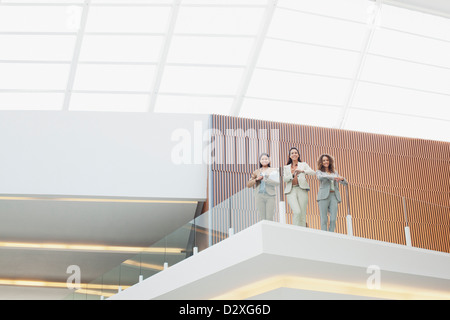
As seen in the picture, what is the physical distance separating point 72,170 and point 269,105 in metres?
9.07

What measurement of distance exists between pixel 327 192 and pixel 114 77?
41.2 feet

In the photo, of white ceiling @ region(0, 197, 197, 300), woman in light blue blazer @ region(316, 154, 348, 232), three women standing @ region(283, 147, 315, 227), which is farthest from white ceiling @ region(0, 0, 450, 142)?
three women standing @ region(283, 147, 315, 227)

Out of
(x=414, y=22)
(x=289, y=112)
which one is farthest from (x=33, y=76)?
(x=414, y=22)

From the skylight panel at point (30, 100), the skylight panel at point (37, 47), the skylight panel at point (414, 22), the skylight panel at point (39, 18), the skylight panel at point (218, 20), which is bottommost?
the skylight panel at point (30, 100)

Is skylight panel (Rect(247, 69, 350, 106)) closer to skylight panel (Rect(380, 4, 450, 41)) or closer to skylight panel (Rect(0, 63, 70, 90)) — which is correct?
skylight panel (Rect(380, 4, 450, 41))

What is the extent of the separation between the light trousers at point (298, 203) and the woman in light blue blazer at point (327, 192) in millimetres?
432

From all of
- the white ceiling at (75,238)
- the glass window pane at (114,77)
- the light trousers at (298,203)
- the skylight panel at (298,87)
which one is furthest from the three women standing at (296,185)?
the glass window pane at (114,77)

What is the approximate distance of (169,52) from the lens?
22.3 metres

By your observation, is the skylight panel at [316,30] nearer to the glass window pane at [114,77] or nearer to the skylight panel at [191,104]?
the skylight panel at [191,104]

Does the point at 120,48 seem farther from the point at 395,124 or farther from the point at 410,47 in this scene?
the point at 395,124

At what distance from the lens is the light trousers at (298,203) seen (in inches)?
479

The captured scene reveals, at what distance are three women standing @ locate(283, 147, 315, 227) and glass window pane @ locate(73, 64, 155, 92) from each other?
37.2ft

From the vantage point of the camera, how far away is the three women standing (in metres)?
12.3
